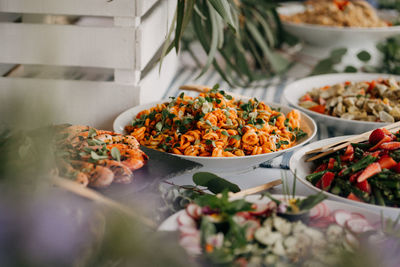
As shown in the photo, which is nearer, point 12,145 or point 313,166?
point 12,145

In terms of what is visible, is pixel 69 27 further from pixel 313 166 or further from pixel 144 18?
pixel 313 166

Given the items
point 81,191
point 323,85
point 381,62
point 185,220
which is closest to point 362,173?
point 185,220

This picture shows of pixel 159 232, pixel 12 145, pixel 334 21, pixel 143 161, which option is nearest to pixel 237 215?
pixel 159 232

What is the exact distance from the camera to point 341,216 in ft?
2.24

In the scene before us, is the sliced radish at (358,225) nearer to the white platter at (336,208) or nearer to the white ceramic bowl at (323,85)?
the white platter at (336,208)

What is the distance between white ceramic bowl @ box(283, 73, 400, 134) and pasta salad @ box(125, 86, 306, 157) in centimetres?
15

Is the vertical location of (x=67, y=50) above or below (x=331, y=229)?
above

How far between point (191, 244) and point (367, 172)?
1.23 ft

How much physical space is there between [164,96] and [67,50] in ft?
1.51

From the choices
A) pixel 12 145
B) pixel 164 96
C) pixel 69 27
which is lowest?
pixel 164 96

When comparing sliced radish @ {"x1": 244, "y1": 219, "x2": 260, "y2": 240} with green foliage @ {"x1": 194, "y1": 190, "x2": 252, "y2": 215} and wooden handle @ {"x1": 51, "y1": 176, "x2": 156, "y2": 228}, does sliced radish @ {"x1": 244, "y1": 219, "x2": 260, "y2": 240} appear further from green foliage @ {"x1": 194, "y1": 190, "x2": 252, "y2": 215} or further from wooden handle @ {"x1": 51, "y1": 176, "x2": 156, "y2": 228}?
wooden handle @ {"x1": 51, "y1": 176, "x2": 156, "y2": 228}

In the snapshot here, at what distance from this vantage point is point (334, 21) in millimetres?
1974

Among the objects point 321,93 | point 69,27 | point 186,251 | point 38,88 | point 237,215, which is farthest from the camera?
point 321,93

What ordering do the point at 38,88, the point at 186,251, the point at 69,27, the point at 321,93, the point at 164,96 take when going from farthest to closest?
the point at 164,96 < the point at 321,93 < the point at 69,27 < the point at 186,251 < the point at 38,88
